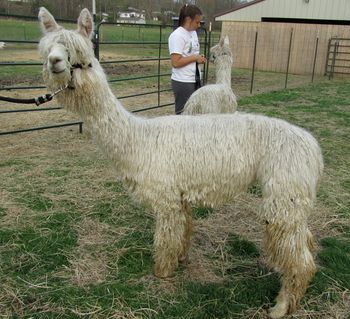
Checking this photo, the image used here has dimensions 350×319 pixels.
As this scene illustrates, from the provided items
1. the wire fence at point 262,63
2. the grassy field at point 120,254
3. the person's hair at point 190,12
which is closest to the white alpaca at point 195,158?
the grassy field at point 120,254

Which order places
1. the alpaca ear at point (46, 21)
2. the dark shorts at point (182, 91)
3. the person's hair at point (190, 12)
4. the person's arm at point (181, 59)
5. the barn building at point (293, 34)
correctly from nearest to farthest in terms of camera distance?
the alpaca ear at point (46, 21) → the person's hair at point (190, 12) → the person's arm at point (181, 59) → the dark shorts at point (182, 91) → the barn building at point (293, 34)

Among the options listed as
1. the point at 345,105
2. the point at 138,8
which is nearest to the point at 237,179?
the point at 345,105

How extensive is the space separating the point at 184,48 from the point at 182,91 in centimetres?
53

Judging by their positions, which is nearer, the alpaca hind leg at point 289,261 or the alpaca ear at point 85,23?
the alpaca ear at point 85,23

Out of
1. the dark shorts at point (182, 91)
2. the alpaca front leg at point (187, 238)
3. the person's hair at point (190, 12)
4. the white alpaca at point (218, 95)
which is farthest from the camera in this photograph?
the dark shorts at point (182, 91)

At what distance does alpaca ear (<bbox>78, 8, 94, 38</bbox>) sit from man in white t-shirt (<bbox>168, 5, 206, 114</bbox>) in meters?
2.11

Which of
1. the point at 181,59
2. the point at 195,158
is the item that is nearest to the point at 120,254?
the point at 195,158

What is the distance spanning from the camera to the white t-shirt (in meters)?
4.36

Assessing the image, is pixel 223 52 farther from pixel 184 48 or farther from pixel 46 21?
pixel 46 21

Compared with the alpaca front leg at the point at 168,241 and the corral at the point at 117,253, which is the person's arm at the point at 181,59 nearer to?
the corral at the point at 117,253

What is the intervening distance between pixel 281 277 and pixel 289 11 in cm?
1800

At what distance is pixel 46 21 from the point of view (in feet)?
7.52

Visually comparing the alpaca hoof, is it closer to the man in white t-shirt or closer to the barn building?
the man in white t-shirt

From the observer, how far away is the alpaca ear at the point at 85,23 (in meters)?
2.29
